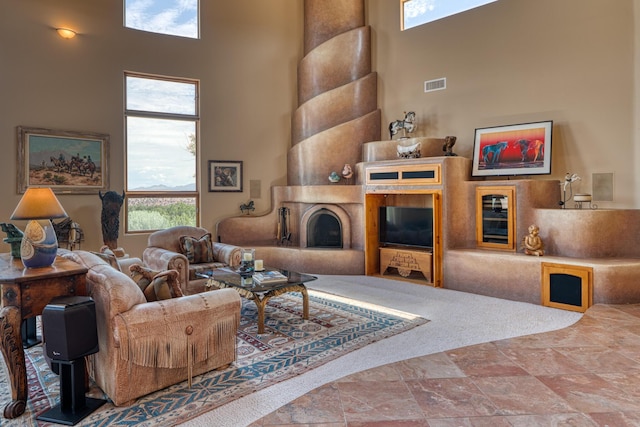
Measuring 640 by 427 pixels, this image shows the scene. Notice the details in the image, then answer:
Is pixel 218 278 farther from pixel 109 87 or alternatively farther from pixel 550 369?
pixel 109 87

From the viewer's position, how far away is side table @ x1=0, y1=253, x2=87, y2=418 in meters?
2.53

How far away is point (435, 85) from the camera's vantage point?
283 inches

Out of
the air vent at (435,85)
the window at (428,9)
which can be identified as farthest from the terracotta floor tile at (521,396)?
the window at (428,9)

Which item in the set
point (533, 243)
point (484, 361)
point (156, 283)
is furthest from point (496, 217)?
point (156, 283)

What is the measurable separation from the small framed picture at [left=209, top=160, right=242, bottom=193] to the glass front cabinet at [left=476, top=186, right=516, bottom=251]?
4399 mm

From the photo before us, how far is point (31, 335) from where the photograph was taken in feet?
12.9

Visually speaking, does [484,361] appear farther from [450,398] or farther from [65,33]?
[65,33]

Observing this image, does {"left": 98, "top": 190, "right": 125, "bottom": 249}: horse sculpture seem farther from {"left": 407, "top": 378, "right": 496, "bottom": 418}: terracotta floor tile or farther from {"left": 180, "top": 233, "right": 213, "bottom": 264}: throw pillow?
{"left": 407, "top": 378, "right": 496, "bottom": 418}: terracotta floor tile

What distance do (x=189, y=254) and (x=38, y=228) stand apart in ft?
8.93

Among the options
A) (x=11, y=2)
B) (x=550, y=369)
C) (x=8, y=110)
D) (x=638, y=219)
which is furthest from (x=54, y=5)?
(x=638, y=219)

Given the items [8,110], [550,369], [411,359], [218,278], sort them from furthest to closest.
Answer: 1. [8,110]
2. [218,278]
3. [411,359]
4. [550,369]

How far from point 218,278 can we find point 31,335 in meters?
1.84

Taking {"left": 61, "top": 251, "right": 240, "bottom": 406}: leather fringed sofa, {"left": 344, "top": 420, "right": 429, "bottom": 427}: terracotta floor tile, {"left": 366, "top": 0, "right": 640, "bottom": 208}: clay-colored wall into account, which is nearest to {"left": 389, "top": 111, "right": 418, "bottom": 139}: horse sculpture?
{"left": 366, "top": 0, "right": 640, "bottom": 208}: clay-colored wall

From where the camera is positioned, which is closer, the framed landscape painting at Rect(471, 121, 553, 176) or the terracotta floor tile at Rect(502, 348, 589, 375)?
the terracotta floor tile at Rect(502, 348, 589, 375)
